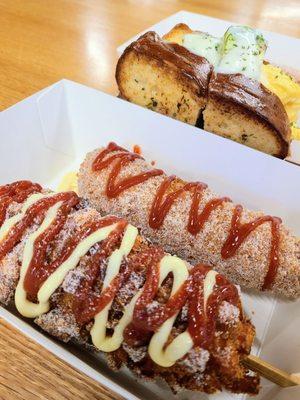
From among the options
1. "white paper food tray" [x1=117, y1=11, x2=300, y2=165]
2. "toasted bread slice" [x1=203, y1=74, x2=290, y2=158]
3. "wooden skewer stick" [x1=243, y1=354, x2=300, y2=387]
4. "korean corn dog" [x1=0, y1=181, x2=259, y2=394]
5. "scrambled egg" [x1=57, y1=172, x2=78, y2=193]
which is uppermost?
"white paper food tray" [x1=117, y1=11, x2=300, y2=165]

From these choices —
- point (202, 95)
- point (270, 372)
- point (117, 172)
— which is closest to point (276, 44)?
point (202, 95)

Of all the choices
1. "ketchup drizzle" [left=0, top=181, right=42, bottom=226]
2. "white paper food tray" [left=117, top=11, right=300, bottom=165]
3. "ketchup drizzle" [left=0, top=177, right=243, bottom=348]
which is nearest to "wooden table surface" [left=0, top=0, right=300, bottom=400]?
"white paper food tray" [left=117, top=11, right=300, bottom=165]

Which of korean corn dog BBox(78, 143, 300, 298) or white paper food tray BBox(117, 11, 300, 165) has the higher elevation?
white paper food tray BBox(117, 11, 300, 165)

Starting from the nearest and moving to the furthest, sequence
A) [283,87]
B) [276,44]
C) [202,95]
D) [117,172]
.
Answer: [117,172] → [202,95] → [283,87] → [276,44]

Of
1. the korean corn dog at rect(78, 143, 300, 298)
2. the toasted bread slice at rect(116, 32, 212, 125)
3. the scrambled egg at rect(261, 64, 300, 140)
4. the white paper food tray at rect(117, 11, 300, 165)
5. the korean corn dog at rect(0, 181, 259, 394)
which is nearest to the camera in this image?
the korean corn dog at rect(0, 181, 259, 394)

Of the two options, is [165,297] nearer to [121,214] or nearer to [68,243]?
[68,243]

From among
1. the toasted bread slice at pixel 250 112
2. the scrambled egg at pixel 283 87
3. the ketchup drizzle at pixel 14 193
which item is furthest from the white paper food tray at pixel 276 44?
the ketchup drizzle at pixel 14 193

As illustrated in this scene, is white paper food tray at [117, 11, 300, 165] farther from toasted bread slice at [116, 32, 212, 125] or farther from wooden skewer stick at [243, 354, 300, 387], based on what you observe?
wooden skewer stick at [243, 354, 300, 387]

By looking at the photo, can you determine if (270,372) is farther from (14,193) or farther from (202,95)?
(202,95)
